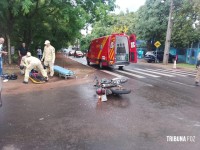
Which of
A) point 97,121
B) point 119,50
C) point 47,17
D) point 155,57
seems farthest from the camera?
point 155,57

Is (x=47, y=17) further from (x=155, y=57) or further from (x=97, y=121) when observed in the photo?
(x=97, y=121)

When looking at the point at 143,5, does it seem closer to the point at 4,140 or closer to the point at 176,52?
the point at 176,52

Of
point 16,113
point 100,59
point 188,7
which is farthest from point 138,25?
point 16,113

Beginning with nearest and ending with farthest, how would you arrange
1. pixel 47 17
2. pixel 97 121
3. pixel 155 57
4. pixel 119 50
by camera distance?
pixel 97 121 < pixel 119 50 < pixel 47 17 < pixel 155 57

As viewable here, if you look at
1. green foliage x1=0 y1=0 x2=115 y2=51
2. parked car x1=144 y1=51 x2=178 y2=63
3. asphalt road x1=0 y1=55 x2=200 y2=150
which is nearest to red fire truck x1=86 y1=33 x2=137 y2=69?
green foliage x1=0 y1=0 x2=115 y2=51

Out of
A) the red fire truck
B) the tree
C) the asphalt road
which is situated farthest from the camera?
the red fire truck

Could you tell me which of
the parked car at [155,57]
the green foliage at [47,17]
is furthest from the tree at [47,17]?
the parked car at [155,57]

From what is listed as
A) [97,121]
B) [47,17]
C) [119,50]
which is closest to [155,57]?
[119,50]

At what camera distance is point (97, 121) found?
20.5ft

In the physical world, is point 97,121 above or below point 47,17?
below

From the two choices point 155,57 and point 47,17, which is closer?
point 47,17

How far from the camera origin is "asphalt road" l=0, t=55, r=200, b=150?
4895mm

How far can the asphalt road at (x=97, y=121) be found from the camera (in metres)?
4.89

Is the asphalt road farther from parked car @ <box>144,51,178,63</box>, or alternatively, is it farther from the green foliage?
A: parked car @ <box>144,51,178,63</box>
